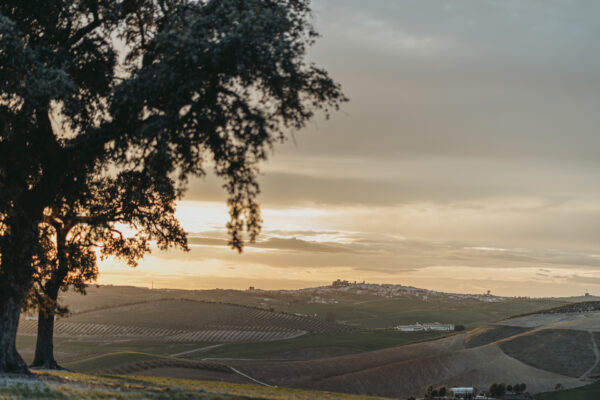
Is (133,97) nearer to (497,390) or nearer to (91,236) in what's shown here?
(91,236)

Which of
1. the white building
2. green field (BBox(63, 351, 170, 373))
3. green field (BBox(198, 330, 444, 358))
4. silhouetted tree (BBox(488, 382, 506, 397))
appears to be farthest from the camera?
green field (BBox(198, 330, 444, 358))

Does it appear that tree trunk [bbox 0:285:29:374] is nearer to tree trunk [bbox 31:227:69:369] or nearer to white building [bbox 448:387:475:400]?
tree trunk [bbox 31:227:69:369]

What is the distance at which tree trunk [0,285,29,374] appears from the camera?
102 ft

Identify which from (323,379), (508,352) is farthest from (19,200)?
(508,352)

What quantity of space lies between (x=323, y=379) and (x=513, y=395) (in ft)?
83.4

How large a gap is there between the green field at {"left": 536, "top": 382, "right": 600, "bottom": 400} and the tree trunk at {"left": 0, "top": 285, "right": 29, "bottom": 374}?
228 feet

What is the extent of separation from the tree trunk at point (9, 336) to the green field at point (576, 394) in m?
69.6

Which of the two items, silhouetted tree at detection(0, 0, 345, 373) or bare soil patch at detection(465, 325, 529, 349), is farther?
bare soil patch at detection(465, 325, 529, 349)

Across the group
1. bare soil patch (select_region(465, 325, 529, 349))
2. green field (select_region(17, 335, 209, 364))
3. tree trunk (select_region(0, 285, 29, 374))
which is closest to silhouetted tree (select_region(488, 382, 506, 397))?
bare soil patch (select_region(465, 325, 529, 349))

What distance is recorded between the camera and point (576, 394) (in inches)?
3300

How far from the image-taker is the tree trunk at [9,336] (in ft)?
102

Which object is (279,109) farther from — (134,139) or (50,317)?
(50,317)

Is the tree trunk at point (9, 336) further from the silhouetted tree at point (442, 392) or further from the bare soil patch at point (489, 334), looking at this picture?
the bare soil patch at point (489, 334)

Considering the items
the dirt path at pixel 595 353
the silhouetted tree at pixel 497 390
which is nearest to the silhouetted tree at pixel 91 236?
the silhouetted tree at pixel 497 390
